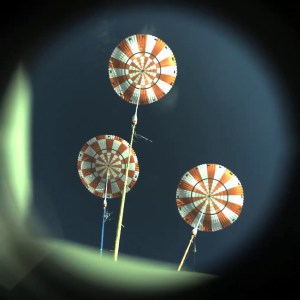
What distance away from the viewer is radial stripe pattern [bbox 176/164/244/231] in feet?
18.3

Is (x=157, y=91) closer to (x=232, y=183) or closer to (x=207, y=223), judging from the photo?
(x=232, y=183)

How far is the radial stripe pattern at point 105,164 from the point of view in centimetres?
595

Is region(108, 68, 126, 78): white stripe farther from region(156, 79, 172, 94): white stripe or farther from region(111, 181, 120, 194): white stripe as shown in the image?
region(111, 181, 120, 194): white stripe

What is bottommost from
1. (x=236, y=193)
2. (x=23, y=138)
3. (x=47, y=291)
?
(x=47, y=291)

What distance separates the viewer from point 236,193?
5.62 meters

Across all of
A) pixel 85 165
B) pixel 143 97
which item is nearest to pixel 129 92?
pixel 143 97

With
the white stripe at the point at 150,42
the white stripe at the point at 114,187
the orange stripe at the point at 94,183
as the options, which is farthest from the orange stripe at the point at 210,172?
the white stripe at the point at 150,42

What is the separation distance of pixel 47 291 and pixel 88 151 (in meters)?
3.56

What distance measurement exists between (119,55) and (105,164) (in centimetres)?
188

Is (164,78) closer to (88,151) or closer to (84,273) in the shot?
(88,151)

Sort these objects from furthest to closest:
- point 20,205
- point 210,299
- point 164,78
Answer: point 164,78, point 20,205, point 210,299

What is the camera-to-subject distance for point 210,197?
18.9 feet

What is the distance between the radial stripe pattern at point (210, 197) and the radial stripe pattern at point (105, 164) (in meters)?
0.99

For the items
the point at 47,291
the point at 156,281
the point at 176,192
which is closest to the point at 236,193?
the point at 176,192
